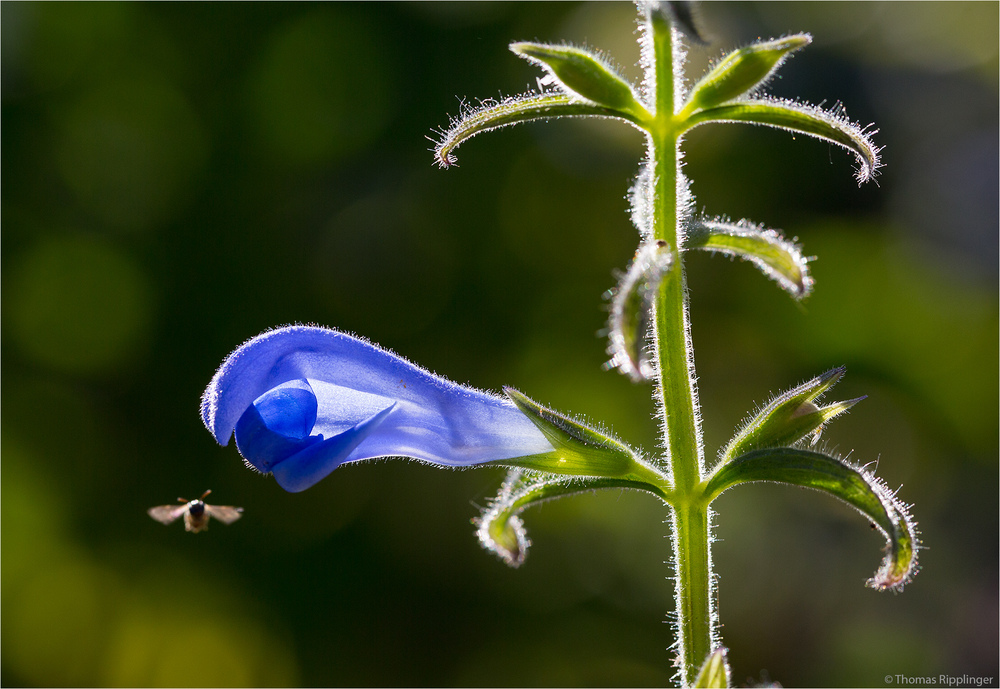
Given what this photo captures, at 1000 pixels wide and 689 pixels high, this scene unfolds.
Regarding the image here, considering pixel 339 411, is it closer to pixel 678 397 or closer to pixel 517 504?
pixel 517 504

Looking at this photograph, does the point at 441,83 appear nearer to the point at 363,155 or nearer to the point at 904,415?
the point at 363,155

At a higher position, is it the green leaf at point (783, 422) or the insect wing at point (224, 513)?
the green leaf at point (783, 422)

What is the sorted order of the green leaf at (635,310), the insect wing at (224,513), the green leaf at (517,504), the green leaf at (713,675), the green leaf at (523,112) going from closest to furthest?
1. the green leaf at (635,310)
2. the green leaf at (713,675)
3. the green leaf at (523,112)
4. the green leaf at (517,504)
5. the insect wing at (224,513)

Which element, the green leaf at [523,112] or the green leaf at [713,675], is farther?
the green leaf at [523,112]

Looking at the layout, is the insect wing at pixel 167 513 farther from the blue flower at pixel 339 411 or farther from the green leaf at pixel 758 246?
the green leaf at pixel 758 246

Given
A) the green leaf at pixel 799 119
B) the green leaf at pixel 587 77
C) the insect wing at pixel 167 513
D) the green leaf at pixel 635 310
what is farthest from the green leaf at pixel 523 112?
the insect wing at pixel 167 513

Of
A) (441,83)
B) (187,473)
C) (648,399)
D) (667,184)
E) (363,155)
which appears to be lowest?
(667,184)

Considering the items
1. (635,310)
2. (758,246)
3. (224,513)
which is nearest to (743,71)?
(758,246)

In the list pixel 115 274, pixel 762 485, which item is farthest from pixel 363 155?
pixel 762 485
